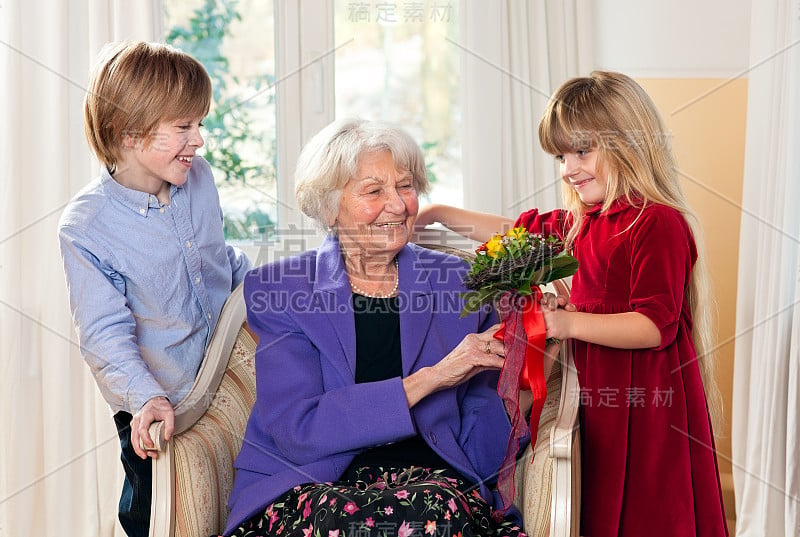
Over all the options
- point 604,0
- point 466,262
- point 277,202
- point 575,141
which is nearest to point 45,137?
point 277,202

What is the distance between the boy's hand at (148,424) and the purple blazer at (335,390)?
0.23 meters

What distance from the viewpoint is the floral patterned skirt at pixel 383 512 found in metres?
1.70

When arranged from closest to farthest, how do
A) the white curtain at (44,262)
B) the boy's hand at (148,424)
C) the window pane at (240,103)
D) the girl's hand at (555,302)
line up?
the boy's hand at (148,424) < the girl's hand at (555,302) < the white curtain at (44,262) < the window pane at (240,103)

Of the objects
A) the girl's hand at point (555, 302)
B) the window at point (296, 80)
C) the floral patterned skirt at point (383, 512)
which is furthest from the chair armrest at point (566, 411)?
the window at point (296, 80)

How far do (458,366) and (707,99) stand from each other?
2.04 m

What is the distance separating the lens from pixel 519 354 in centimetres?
186

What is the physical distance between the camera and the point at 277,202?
3.48 meters

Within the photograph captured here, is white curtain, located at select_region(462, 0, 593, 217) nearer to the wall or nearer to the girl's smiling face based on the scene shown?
the wall

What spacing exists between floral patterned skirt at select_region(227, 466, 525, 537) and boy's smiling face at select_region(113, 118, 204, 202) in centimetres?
82

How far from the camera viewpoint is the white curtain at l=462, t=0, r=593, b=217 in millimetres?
3453

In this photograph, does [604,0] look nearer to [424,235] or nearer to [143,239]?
[424,235]

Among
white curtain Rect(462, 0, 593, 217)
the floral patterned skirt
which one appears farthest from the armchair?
white curtain Rect(462, 0, 593, 217)

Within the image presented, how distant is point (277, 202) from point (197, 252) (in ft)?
4.38

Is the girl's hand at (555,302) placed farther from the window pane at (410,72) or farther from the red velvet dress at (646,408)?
the window pane at (410,72)
